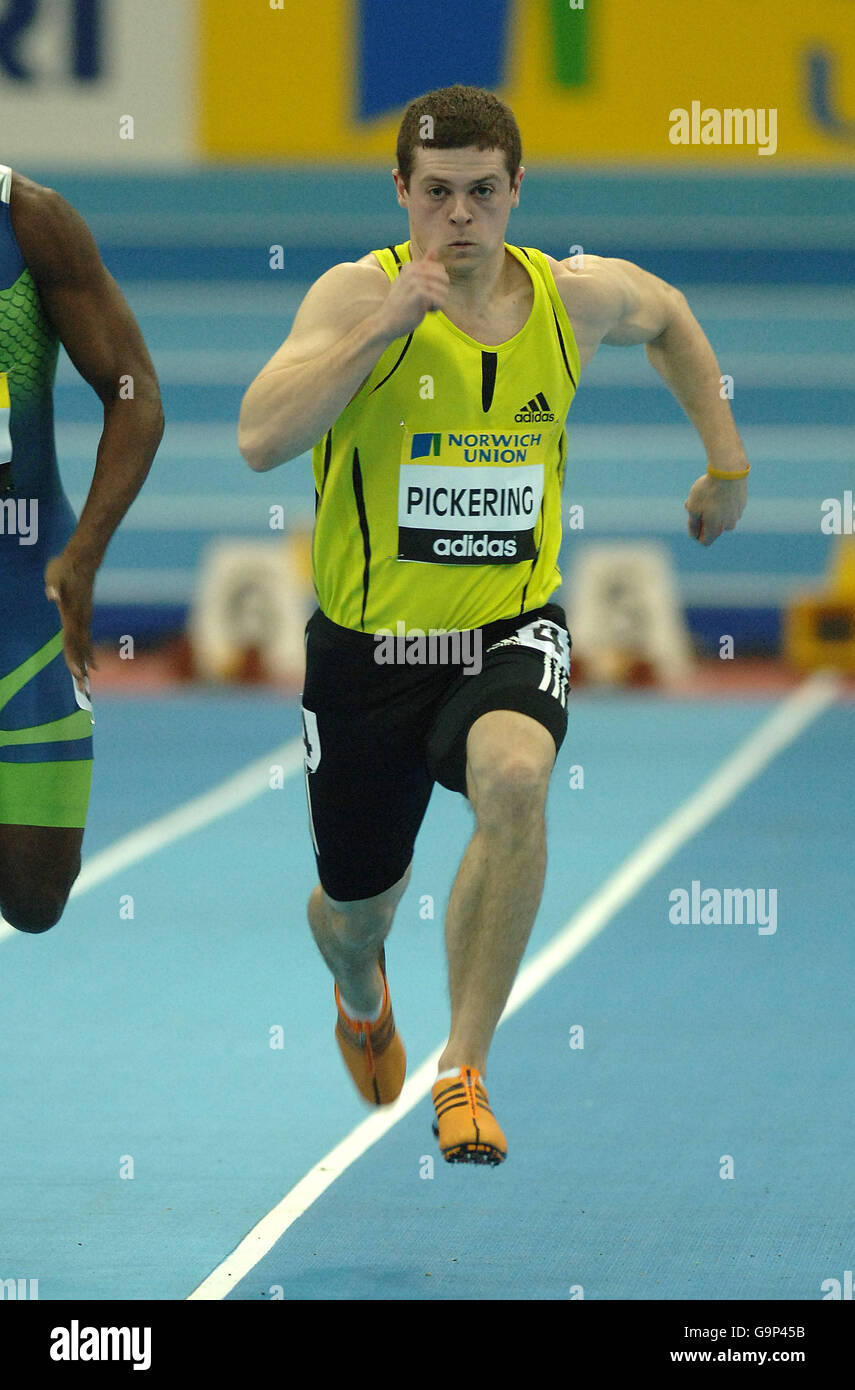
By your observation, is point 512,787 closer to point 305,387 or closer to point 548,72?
point 305,387

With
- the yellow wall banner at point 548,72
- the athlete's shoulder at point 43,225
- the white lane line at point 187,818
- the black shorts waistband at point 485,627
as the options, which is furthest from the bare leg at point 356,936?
the yellow wall banner at point 548,72

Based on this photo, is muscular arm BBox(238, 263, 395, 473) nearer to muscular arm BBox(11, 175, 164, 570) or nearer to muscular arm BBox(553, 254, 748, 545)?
muscular arm BBox(11, 175, 164, 570)

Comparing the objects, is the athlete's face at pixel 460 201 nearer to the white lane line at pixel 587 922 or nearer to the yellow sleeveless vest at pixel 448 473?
the yellow sleeveless vest at pixel 448 473

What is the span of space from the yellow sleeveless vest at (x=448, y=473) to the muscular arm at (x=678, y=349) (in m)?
0.15

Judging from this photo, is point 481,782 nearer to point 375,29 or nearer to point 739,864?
point 739,864

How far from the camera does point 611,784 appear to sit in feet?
36.7

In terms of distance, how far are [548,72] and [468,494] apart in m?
12.1

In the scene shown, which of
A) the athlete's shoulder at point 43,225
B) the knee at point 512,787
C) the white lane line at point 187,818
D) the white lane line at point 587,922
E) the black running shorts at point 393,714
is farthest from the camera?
the white lane line at point 187,818

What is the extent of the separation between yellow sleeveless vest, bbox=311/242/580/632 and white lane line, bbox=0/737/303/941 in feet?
12.5

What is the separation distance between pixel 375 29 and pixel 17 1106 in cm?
1193

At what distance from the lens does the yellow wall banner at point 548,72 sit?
15.7 metres

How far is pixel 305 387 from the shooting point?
13.9 ft

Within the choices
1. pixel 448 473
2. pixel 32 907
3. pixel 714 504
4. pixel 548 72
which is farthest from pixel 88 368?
pixel 548 72

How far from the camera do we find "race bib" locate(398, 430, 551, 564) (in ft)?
15.2
